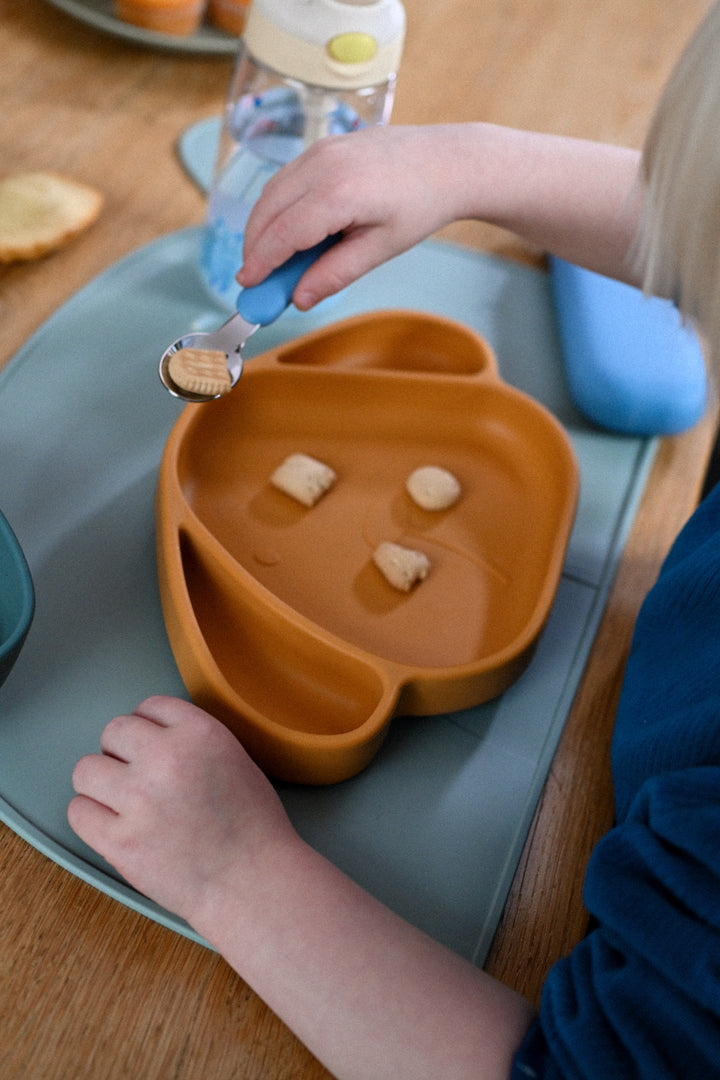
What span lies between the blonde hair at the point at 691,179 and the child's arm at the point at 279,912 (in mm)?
309

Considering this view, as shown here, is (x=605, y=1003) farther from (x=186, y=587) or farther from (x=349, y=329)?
(x=349, y=329)

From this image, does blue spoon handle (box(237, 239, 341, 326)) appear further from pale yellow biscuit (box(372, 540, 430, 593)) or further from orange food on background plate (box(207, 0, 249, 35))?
orange food on background plate (box(207, 0, 249, 35))

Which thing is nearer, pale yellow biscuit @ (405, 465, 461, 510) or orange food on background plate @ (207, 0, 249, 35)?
pale yellow biscuit @ (405, 465, 461, 510)

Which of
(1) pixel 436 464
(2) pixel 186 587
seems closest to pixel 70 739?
(2) pixel 186 587

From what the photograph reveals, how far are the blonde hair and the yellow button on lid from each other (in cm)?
22

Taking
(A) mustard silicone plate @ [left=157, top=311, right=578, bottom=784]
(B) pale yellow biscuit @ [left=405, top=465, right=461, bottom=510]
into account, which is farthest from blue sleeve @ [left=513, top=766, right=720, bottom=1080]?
(B) pale yellow biscuit @ [left=405, top=465, right=461, bottom=510]

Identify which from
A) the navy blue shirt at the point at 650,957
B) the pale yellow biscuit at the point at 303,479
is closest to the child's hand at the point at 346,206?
the pale yellow biscuit at the point at 303,479

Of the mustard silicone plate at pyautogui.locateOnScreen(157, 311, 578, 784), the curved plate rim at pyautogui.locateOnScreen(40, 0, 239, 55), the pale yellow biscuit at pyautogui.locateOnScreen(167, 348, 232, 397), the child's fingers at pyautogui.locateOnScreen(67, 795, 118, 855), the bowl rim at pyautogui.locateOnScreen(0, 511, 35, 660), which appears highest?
the curved plate rim at pyautogui.locateOnScreen(40, 0, 239, 55)

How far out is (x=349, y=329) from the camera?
669mm

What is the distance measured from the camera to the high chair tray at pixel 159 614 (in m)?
0.46

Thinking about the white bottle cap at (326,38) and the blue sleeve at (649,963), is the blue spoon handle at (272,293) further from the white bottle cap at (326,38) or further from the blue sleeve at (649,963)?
the blue sleeve at (649,963)

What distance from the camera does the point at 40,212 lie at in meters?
0.70

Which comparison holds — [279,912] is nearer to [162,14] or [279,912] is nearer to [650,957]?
[650,957]

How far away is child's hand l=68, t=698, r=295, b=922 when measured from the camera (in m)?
0.42
